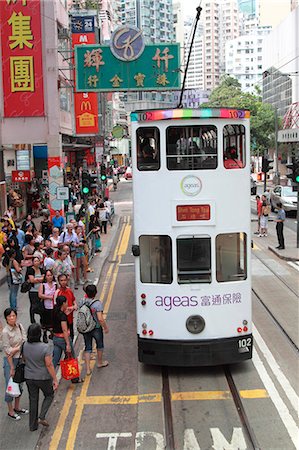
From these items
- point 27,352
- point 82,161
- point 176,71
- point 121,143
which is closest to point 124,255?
→ point 176,71

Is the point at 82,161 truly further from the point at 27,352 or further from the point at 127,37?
the point at 27,352

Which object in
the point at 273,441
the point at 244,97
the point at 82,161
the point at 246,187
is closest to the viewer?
the point at 273,441

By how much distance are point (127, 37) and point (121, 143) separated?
86.2 metres

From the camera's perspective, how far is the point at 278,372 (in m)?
9.34

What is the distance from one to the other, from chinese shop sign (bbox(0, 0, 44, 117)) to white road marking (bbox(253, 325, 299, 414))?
1509 centimetres

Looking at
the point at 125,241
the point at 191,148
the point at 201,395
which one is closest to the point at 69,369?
the point at 201,395

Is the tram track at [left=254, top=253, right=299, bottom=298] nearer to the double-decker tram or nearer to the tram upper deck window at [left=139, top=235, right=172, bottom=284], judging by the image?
the double-decker tram

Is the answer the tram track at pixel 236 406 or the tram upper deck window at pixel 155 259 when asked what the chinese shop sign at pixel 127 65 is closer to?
the tram upper deck window at pixel 155 259

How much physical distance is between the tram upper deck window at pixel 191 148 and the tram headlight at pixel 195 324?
223 centimetres

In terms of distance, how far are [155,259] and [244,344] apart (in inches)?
73.1

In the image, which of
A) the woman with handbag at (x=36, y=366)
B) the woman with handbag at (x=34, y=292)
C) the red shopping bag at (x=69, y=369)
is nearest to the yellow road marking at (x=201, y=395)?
the red shopping bag at (x=69, y=369)

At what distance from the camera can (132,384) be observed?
911 cm

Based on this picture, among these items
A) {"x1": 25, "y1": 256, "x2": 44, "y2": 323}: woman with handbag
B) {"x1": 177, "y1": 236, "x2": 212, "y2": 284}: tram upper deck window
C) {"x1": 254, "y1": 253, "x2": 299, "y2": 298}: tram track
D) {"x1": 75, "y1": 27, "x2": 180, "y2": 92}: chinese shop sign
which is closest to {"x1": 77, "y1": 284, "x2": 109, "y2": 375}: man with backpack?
{"x1": 177, "y1": 236, "x2": 212, "y2": 284}: tram upper deck window

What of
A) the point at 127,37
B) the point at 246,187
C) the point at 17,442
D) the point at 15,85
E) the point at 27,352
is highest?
the point at 127,37
